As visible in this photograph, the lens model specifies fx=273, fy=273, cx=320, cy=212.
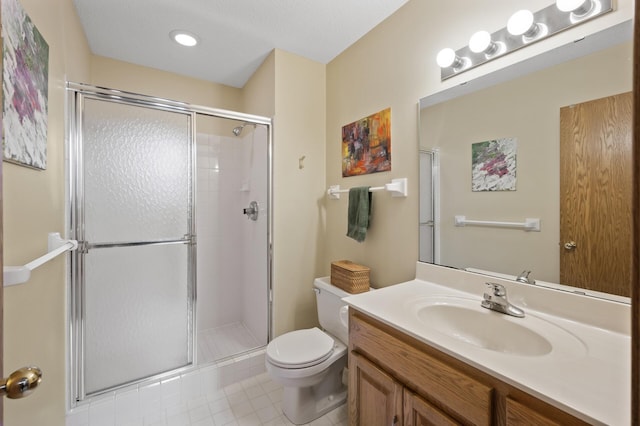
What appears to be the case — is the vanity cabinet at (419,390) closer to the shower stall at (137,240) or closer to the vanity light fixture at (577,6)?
the shower stall at (137,240)

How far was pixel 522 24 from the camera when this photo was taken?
1088 millimetres

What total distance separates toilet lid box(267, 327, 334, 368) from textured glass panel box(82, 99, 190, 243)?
1015mm

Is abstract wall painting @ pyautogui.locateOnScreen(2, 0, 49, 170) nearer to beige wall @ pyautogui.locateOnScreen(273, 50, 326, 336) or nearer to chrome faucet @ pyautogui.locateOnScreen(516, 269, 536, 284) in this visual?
beige wall @ pyautogui.locateOnScreen(273, 50, 326, 336)

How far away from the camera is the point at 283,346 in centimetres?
158

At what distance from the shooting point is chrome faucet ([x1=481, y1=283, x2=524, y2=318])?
1.06 m

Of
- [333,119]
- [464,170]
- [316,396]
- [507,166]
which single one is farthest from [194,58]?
[316,396]

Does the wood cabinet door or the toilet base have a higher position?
the wood cabinet door

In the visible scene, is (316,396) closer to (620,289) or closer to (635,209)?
(620,289)

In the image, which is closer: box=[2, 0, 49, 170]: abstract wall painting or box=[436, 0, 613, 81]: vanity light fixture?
box=[2, 0, 49, 170]: abstract wall painting

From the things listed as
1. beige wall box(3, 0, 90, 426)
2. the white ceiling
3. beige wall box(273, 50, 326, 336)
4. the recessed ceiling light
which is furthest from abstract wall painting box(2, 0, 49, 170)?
beige wall box(273, 50, 326, 336)

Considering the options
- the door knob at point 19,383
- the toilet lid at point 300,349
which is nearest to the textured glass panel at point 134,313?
the toilet lid at point 300,349

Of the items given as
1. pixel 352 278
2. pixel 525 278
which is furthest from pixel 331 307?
pixel 525 278

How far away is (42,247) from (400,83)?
189 cm

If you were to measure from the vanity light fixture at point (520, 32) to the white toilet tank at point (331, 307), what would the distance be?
1368 mm
